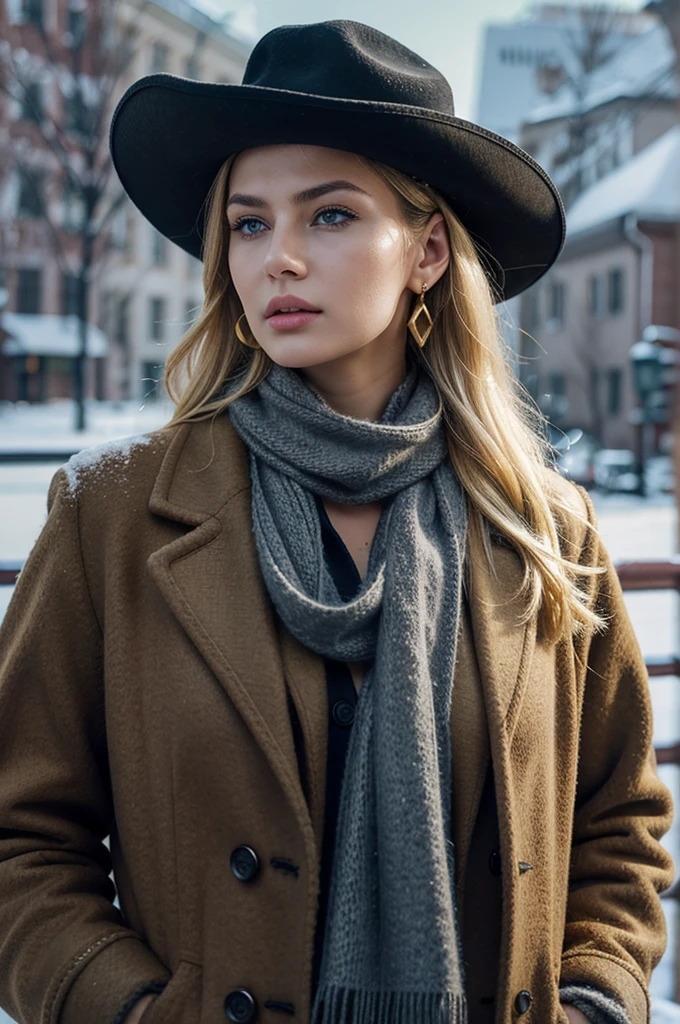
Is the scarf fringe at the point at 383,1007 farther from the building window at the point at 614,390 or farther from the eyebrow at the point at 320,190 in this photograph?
the building window at the point at 614,390

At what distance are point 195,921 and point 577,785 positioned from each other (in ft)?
2.42

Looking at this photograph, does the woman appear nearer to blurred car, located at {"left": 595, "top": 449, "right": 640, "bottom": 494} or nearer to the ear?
the ear

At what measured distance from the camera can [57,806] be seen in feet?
5.02

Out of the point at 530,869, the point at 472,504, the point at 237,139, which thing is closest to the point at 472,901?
the point at 530,869

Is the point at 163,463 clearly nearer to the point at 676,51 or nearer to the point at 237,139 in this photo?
the point at 237,139

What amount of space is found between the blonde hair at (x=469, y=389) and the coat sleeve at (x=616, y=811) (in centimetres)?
7

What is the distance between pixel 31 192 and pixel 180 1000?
665 inches

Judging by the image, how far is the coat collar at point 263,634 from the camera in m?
1.46

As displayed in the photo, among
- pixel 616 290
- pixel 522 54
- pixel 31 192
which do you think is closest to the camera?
pixel 31 192

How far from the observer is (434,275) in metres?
1.84

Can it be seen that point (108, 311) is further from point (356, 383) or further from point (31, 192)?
point (356, 383)

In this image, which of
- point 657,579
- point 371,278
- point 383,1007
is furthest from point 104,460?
point 657,579

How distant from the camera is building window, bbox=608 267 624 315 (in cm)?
2683

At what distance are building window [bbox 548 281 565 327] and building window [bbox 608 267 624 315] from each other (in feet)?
6.39
